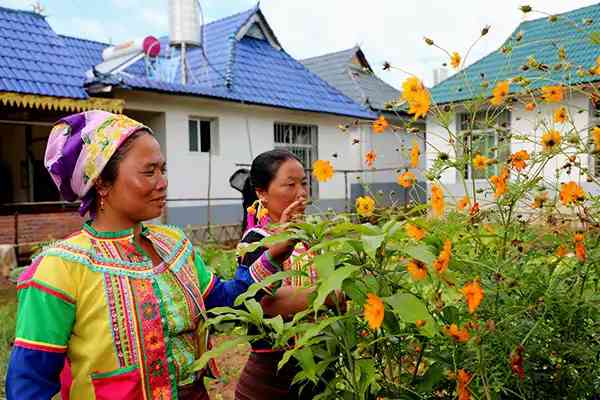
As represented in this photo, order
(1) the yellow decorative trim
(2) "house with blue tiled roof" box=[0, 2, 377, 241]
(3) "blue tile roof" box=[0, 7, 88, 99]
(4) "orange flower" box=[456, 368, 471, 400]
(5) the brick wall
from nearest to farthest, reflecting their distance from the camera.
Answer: (4) "orange flower" box=[456, 368, 471, 400]
(1) the yellow decorative trim
(5) the brick wall
(3) "blue tile roof" box=[0, 7, 88, 99]
(2) "house with blue tiled roof" box=[0, 2, 377, 241]

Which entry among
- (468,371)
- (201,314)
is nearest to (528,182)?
(468,371)

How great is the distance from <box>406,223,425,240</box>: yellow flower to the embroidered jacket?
556 millimetres

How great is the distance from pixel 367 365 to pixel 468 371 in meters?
0.19

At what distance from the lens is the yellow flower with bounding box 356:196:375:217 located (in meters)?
1.24

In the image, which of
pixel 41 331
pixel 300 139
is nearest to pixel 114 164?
pixel 41 331

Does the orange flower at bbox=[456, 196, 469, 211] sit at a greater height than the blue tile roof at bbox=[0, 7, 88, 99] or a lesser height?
lesser

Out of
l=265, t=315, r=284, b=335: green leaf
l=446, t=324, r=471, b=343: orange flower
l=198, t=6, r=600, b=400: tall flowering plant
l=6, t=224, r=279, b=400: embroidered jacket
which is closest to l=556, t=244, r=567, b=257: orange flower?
l=198, t=6, r=600, b=400: tall flowering plant

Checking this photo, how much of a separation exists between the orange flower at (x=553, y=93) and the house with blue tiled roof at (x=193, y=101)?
19.3 feet

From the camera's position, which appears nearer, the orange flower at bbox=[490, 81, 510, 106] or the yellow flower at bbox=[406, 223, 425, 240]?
the yellow flower at bbox=[406, 223, 425, 240]

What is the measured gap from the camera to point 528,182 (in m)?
1.11

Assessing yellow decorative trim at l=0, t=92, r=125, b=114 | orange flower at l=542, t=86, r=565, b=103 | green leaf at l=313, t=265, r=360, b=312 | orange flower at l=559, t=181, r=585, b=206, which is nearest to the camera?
A: green leaf at l=313, t=265, r=360, b=312

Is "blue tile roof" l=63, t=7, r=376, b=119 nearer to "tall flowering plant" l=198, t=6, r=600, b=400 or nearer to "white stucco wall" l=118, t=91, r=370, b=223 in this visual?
"white stucco wall" l=118, t=91, r=370, b=223

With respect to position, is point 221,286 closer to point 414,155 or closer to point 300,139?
point 414,155

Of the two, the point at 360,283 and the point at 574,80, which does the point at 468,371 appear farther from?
the point at 574,80
